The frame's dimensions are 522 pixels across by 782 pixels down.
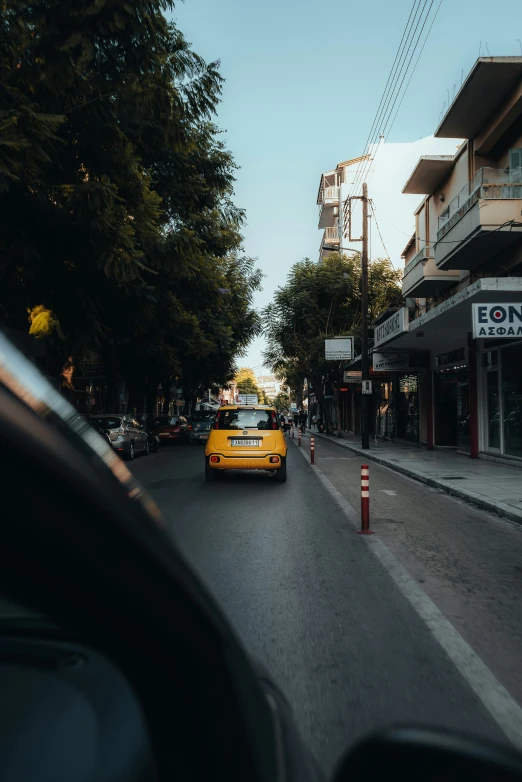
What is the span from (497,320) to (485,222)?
3.41 m

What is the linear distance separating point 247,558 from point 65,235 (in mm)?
6346

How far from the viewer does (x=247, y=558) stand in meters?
6.31

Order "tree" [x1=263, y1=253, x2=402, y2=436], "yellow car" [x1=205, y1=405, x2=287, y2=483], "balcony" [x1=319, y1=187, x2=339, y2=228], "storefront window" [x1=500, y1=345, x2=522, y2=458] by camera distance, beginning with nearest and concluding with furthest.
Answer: "yellow car" [x1=205, y1=405, x2=287, y2=483]
"storefront window" [x1=500, y1=345, x2=522, y2=458]
"tree" [x1=263, y1=253, x2=402, y2=436]
"balcony" [x1=319, y1=187, x2=339, y2=228]

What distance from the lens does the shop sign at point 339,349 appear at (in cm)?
3084

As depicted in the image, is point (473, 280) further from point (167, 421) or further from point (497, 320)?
point (167, 421)

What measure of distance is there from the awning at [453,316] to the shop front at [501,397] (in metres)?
1.23

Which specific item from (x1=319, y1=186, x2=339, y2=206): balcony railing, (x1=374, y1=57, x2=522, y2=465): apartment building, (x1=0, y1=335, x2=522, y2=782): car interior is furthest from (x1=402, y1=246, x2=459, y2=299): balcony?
(x1=319, y1=186, x2=339, y2=206): balcony railing

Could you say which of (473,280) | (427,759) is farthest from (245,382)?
(427,759)

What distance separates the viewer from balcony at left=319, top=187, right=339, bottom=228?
57.0m

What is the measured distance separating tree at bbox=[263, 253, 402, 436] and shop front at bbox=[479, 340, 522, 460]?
58.3 feet

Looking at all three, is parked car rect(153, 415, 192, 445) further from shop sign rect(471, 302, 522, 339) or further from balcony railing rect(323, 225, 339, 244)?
balcony railing rect(323, 225, 339, 244)

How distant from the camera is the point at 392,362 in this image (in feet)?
82.5

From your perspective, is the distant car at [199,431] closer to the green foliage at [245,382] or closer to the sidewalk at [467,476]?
the sidewalk at [467,476]

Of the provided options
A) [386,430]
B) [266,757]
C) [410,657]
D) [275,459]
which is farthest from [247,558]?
[386,430]
